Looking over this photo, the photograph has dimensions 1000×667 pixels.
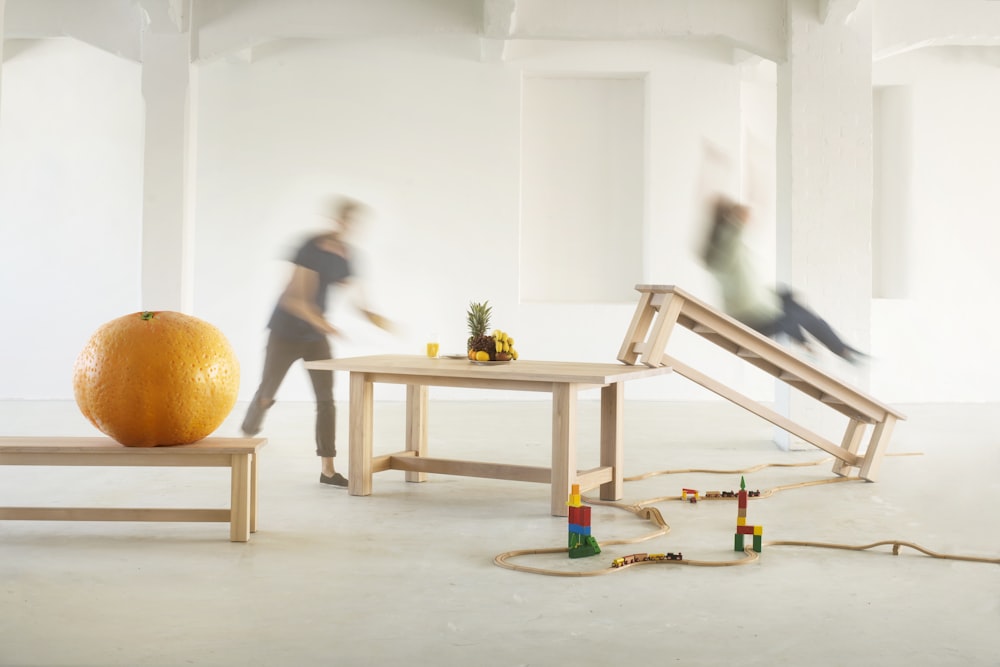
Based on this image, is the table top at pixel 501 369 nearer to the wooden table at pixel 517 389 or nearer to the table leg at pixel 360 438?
the wooden table at pixel 517 389

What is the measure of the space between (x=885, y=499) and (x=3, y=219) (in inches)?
352

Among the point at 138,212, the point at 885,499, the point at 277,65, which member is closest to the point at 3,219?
the point at 138,212

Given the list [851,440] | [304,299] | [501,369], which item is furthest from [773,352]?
[304,299]

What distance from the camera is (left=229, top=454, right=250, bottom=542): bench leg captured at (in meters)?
4.21

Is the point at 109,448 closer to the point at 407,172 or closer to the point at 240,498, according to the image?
the point at 240,498

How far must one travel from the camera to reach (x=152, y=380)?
405 cm

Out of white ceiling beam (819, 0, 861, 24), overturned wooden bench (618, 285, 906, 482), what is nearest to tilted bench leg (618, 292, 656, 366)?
overturned wooden bench (618, 285, 906, 482)

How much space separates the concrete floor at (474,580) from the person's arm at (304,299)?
0.85 metres

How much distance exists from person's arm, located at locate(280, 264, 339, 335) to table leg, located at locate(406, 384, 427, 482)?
549mm

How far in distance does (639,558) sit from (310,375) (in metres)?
2.74

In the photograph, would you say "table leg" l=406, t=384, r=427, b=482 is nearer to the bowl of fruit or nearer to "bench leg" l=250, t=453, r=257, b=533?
the bowl of fruit

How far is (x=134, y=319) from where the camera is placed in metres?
4.21

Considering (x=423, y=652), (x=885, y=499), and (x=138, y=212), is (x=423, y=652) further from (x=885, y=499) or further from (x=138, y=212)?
(x=138, y=212)

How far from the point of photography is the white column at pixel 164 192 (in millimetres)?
8250
